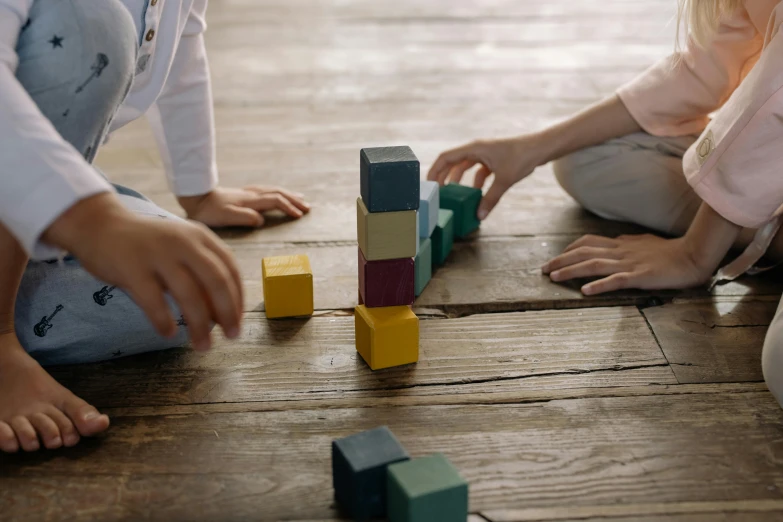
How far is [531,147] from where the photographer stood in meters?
1.35

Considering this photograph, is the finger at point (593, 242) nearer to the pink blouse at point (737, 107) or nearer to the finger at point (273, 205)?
the pink blouse at point (737, 107)

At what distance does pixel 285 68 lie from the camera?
212 centimetres

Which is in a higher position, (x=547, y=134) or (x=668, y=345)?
(x=547, y=134)

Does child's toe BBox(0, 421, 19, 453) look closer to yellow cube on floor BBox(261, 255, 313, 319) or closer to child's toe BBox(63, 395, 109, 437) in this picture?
child's toe BBox(63, 395, 109, 437)

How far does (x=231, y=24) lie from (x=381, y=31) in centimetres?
44

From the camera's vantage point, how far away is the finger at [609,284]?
117cm

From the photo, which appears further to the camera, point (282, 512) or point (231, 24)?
point (231, 24)

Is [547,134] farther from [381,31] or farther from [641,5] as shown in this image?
[641,5]

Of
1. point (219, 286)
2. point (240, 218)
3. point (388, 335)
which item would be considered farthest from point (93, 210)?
point (240, 218)

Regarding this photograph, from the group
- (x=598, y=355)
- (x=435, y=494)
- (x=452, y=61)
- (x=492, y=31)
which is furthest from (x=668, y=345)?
(x=492, y=31)

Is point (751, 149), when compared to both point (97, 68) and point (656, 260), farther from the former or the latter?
point (97, 68)

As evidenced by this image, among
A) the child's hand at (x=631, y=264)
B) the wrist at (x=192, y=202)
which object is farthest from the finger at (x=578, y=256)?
the wrist at (x=192, y=202)

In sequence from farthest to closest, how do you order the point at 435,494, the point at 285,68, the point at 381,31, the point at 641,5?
the point at 641,5
the point at 381,31
the point at 285,68
the point at 435,494

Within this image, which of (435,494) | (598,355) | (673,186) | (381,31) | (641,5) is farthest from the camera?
(641,5)
